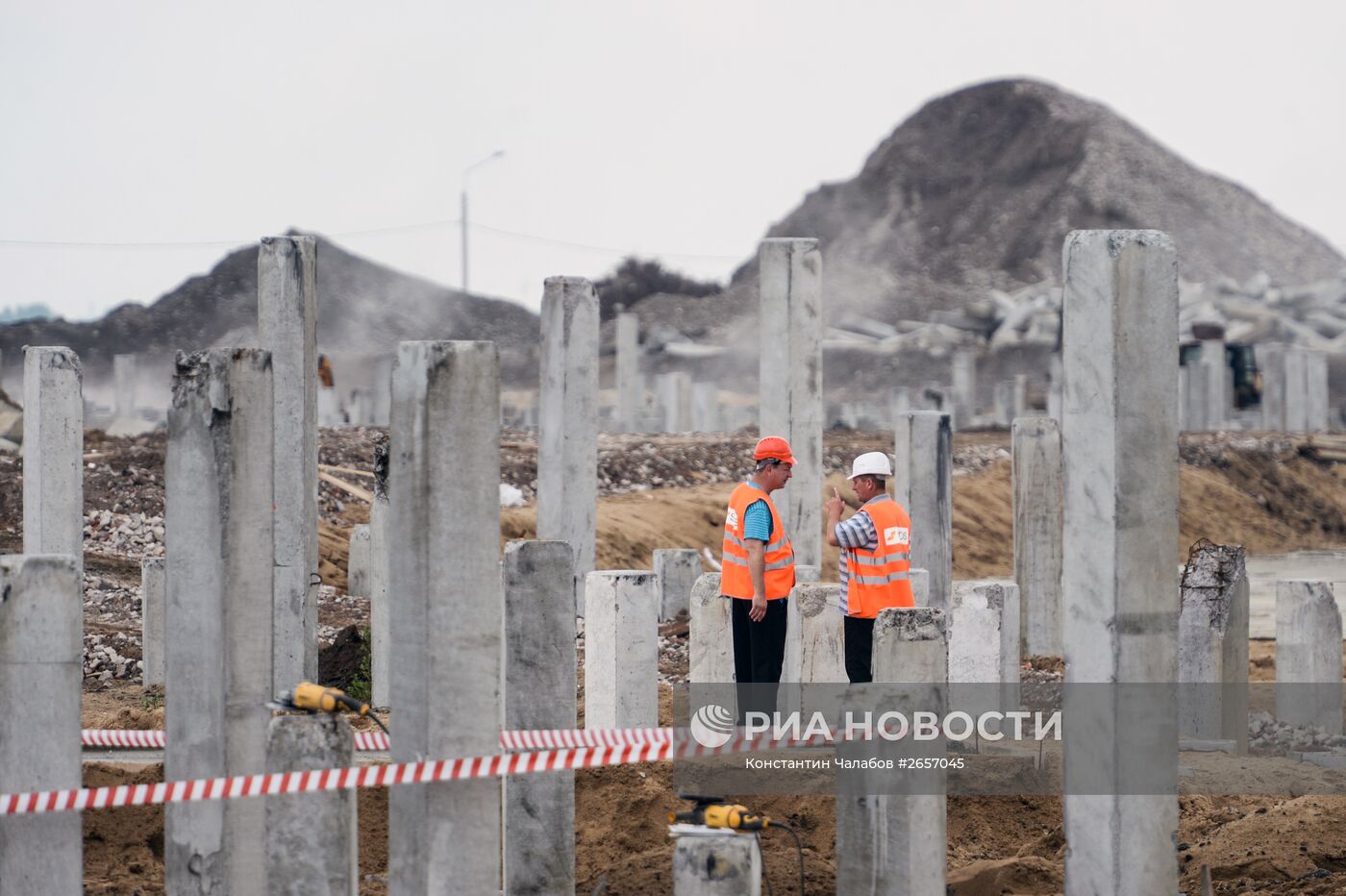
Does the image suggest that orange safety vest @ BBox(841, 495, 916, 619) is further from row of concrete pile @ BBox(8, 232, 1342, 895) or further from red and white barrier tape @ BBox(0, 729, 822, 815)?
red and white barrier tape @ BBox(0, 729, 822, 815)

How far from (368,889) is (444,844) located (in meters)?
1.87

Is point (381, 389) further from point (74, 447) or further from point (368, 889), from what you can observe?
point (368, 889)

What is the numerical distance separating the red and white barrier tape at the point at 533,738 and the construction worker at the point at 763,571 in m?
1.02

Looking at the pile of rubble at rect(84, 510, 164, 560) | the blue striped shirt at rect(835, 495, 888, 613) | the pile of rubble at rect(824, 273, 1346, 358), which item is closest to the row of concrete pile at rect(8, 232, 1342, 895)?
the blue striped shirt at rect(835, 495, 888, 613)

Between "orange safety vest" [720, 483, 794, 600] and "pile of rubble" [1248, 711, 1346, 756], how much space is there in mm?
2626

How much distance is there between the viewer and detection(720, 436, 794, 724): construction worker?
8656 millimetres

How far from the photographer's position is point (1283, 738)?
942 cm

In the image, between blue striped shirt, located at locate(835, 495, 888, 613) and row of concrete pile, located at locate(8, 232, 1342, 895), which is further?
blue striped shirt, located at locate(835, 495, 888, 613)

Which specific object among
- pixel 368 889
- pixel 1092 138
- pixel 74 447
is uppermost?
pixel 1092 138

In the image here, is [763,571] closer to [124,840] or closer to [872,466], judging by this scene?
[872,466]

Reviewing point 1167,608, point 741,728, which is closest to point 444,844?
point 1167,608

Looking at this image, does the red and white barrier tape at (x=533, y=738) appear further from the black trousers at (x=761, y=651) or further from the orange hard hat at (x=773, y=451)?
the orange hard hat at (x=773, y=451)

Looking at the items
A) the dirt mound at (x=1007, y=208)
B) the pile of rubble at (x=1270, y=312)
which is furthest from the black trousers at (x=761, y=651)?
the dirt mound at (x=1007, y=208)

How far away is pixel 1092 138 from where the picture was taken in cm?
8669
